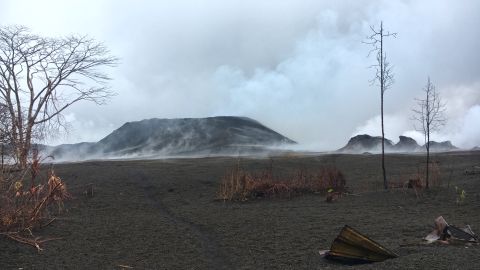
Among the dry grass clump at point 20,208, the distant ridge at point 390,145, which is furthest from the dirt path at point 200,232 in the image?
the distant ridge at point 390,145

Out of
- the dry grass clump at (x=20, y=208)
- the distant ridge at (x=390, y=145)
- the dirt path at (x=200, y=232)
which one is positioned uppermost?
the distant ridge at (x=390, y=145)

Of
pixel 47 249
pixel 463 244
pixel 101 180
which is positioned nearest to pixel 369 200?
pixel 463 244

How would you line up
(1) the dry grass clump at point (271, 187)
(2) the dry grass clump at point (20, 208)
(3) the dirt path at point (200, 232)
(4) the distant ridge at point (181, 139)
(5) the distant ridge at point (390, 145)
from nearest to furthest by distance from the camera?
(3) the dirt path at point (200, 232) → (2) the dry grass clump at point (20, 208) → (1) the dry grass clump at point (271, 187) → (5) the distant ridge at point (390, 145) → (4) the distant ridge at point (181, 139)

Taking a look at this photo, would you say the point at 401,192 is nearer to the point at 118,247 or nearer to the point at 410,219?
the point at 410,219

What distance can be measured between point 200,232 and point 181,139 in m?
49.1

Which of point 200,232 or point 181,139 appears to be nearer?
point 200,232

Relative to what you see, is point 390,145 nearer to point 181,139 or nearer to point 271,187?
point 181,139

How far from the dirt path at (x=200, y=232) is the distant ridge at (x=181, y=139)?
32912mm

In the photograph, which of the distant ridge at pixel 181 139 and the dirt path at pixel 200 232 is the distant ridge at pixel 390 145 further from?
the dirt path at pixel 200 232

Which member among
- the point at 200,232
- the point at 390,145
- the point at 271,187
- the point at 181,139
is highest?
the point at 181,139

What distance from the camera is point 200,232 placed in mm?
11477

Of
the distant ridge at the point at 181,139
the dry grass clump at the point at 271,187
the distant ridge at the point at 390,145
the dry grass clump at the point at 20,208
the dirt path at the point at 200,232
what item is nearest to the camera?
the dirt path at the point at 200,232

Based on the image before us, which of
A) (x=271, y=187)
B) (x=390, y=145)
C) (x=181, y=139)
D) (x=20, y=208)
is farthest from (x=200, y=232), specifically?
(x=181, y=139)

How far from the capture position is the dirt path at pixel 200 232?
867 cm
